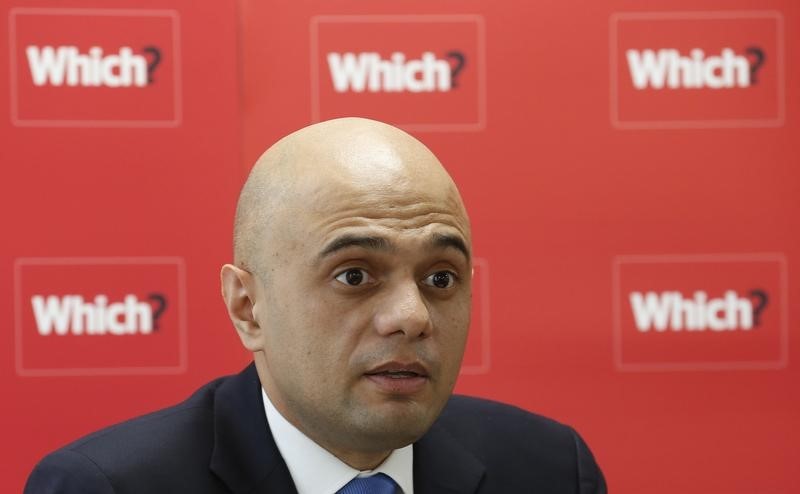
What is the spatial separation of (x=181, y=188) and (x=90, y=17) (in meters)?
0.40

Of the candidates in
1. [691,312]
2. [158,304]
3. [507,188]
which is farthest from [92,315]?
[691,312]

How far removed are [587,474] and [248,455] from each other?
0.52 m

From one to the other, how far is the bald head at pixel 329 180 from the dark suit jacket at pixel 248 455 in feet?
0.75

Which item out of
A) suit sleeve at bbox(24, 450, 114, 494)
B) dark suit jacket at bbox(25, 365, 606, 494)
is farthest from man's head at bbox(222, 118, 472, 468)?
suit sleeve at bbox(24, 450, 114, 494)

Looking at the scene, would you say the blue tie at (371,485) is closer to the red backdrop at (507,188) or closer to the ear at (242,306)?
the ear at (242,306)

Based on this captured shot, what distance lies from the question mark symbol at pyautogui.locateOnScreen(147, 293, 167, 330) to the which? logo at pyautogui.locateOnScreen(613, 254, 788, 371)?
0.96 m

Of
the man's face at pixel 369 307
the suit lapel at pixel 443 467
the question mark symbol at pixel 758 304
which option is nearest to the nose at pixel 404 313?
the man's face at pixel 369 307

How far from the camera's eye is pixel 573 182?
93.1 inches

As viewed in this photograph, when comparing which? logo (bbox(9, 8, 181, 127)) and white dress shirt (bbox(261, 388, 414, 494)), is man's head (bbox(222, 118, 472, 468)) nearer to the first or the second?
white dress shirt (bbox(261, 388, 414, 494))

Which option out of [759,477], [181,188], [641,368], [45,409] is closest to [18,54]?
[181,188]

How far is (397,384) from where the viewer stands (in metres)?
1.20

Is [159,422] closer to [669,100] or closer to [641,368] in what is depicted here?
[641,368]

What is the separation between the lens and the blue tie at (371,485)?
134cm

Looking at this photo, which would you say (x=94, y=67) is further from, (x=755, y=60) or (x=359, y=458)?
(x=755, y=60)
